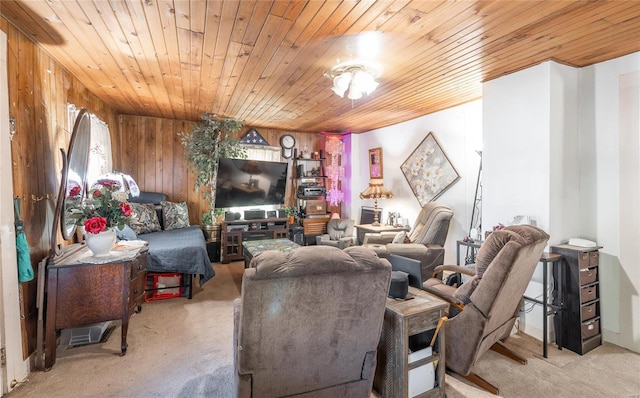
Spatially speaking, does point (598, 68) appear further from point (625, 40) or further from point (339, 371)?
point (339, 371)

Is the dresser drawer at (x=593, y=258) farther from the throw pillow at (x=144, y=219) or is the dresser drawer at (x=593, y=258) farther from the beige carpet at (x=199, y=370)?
the throw pillow at (x=144, y=219)

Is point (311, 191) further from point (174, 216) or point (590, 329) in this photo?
point (590, 329)

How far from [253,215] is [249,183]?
57 centimetres

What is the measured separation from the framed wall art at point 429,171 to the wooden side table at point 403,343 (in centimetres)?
275

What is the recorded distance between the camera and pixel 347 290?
1.33 metres

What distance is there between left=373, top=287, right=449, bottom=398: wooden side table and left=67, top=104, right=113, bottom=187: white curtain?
10.7 ft

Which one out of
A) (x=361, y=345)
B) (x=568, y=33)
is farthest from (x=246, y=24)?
(x=568, y=33)

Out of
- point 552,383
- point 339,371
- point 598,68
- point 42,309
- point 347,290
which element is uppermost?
point 598,68

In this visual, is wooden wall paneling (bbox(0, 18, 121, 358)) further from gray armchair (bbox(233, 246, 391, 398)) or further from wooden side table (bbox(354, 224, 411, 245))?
wooden side table (bbox(354, 224, 411, 245))

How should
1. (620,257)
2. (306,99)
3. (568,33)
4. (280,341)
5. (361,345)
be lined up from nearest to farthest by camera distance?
(280,341), (361,345), (568,33), (620,257), (306,99)

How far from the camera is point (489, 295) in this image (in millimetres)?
1792

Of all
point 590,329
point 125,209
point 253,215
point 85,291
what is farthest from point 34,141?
point 590,329

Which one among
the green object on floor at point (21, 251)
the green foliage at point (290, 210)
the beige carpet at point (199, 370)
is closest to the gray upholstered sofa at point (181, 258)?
the beige carpet at point (199, 370)

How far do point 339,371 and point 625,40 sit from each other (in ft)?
10.1
